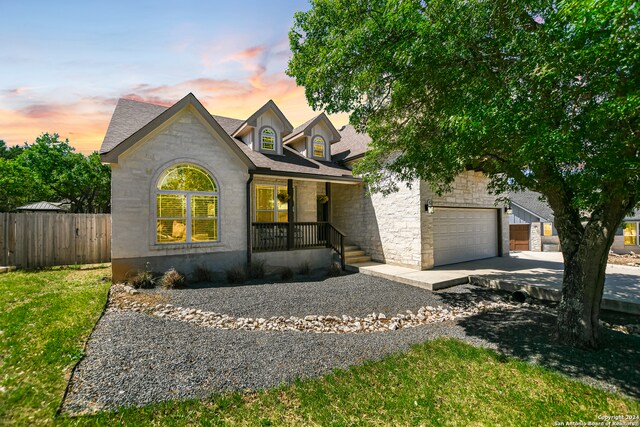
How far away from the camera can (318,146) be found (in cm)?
1359

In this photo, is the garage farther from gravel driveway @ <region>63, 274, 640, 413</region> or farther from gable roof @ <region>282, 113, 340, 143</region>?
gravel driveway @ <region>63, 274, 640, 413</region>

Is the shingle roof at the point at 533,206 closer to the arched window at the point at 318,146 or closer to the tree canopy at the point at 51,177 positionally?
the arched window at the point at 318,146

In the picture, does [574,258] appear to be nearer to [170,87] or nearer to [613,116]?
[613,116]

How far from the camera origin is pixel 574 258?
175 inches

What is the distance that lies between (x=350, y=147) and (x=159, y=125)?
29.6ft

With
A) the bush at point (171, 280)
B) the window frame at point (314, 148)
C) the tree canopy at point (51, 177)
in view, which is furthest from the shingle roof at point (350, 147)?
the tree canopy at point (51, 177)

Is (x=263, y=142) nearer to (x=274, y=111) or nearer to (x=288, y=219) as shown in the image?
(x=274, y=111)

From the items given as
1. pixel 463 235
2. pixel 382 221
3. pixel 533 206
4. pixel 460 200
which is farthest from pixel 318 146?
pixel 533 206

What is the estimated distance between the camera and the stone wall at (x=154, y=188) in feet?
25.6

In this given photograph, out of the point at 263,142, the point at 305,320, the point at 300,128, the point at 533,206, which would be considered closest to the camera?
the point at 305,320

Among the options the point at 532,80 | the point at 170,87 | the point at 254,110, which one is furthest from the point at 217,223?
the point at 532,80

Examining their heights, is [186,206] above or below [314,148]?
below

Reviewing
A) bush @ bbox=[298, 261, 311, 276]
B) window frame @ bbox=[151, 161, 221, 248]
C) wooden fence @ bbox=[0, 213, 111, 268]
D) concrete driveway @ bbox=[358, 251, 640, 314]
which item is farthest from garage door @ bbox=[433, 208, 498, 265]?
wooden fence @ bbox=[0, 213, 111, 268]

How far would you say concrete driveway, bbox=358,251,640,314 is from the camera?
663cm
